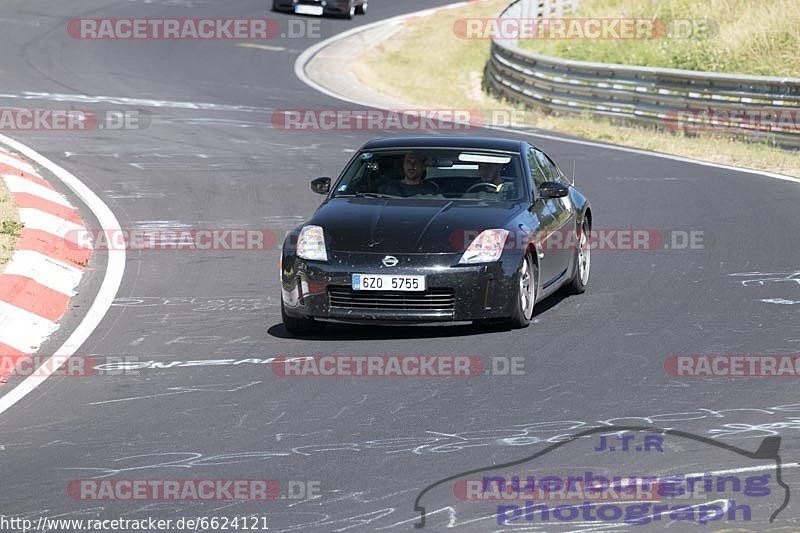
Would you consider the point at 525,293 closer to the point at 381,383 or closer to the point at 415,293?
the point at 415,293

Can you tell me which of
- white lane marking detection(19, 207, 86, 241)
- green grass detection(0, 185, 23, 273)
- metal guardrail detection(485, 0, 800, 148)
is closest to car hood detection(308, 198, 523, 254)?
green grass detection(0, 185, 23, 273)

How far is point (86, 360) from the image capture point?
927cm

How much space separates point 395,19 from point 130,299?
3050 centimetres

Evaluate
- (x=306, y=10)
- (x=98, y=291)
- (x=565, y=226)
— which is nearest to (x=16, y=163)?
(x=98, y=291)

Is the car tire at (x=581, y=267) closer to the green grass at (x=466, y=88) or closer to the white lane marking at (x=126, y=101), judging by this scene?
the green grass at (x=466, y=88)

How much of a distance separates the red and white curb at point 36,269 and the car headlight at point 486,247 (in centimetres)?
292

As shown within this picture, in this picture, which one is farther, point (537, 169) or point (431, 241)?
point (537, 169)

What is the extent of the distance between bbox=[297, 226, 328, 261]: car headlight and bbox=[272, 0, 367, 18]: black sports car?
97.0 ft

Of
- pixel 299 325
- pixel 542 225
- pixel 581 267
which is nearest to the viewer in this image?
pixel 299 325

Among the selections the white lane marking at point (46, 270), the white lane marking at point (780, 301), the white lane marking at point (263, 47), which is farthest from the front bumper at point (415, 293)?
the white lane marking at point (263, 47)

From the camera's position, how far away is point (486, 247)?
9875 mm

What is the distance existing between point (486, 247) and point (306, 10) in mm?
30042

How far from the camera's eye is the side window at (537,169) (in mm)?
11173

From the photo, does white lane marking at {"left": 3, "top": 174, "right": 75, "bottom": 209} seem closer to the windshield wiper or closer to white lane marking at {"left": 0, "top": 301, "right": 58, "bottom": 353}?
white lane marking at {"left": 0, "top": 301, "right": 58, "bottom": 353}
